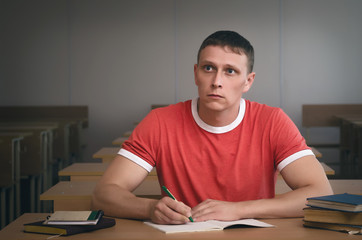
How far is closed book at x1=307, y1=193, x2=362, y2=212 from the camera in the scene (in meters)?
1.32

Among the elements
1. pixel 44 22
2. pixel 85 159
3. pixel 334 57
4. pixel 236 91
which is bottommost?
pixel 85 159

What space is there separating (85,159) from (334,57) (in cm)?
384

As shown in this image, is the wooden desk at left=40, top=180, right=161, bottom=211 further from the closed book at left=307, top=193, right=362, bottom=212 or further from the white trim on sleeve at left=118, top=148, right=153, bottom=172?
the closed book at left=307, top=193, right=362, bottom=212

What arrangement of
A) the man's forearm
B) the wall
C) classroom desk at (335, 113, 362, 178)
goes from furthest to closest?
1. the wall
2. classroom desk at (335, 113, 362, 178)
3. the man's forearm

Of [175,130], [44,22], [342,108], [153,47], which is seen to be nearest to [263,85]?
[342,108]

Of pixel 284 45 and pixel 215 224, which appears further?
pixel 284 45

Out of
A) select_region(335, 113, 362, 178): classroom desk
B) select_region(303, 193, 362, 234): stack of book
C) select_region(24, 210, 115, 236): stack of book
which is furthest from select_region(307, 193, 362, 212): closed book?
select_region(335, 113, 362, 178): classroom desk

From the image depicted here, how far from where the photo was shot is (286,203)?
1563 mm

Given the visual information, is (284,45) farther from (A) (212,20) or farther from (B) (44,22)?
(B) (44,22)

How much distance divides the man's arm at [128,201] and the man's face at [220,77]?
342 millimetres

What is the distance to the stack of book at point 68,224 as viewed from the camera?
4.40 feet

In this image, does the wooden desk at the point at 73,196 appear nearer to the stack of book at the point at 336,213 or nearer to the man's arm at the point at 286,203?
the man's arm at the point at 286,203

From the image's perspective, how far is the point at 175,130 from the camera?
1869mm

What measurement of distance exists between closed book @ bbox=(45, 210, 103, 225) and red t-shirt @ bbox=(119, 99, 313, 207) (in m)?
0.39
